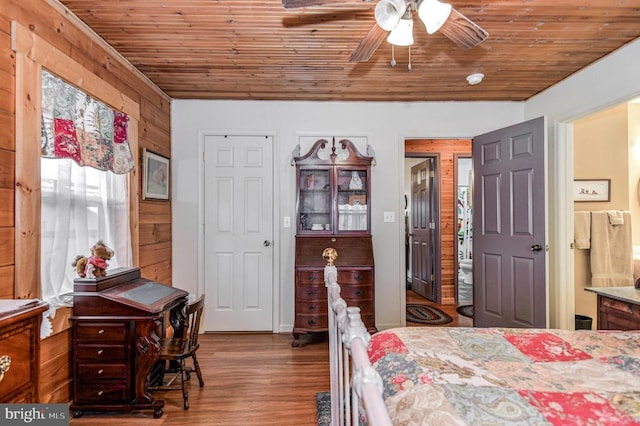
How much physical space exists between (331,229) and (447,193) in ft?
7.45

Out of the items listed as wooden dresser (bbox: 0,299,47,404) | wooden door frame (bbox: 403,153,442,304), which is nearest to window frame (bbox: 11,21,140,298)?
wooden dresser (bbox: 0,299,47,404)

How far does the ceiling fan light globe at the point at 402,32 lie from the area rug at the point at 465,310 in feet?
11.5

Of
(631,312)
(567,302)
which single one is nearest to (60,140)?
(631,312)

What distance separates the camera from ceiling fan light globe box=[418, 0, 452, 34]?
4.91 ft

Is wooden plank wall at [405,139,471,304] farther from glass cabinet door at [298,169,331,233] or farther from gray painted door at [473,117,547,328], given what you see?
glass cabinet door at [298,169,331,233]

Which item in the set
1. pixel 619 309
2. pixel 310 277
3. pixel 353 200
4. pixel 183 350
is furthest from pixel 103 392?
pixel 619 309

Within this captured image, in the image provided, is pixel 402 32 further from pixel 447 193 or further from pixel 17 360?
pixel 447 193

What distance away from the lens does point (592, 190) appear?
3539mm

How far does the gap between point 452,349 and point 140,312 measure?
5.70 feet

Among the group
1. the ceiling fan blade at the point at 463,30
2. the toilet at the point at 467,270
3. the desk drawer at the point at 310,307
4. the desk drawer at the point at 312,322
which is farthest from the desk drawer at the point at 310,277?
the toilet at the point at 467,270

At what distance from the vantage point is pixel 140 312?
2010 millimetres

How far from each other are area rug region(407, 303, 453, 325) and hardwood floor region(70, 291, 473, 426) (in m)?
1.31

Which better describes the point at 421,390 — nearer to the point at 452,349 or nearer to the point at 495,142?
the point at 452,349

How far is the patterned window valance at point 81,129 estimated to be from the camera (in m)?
1.89
